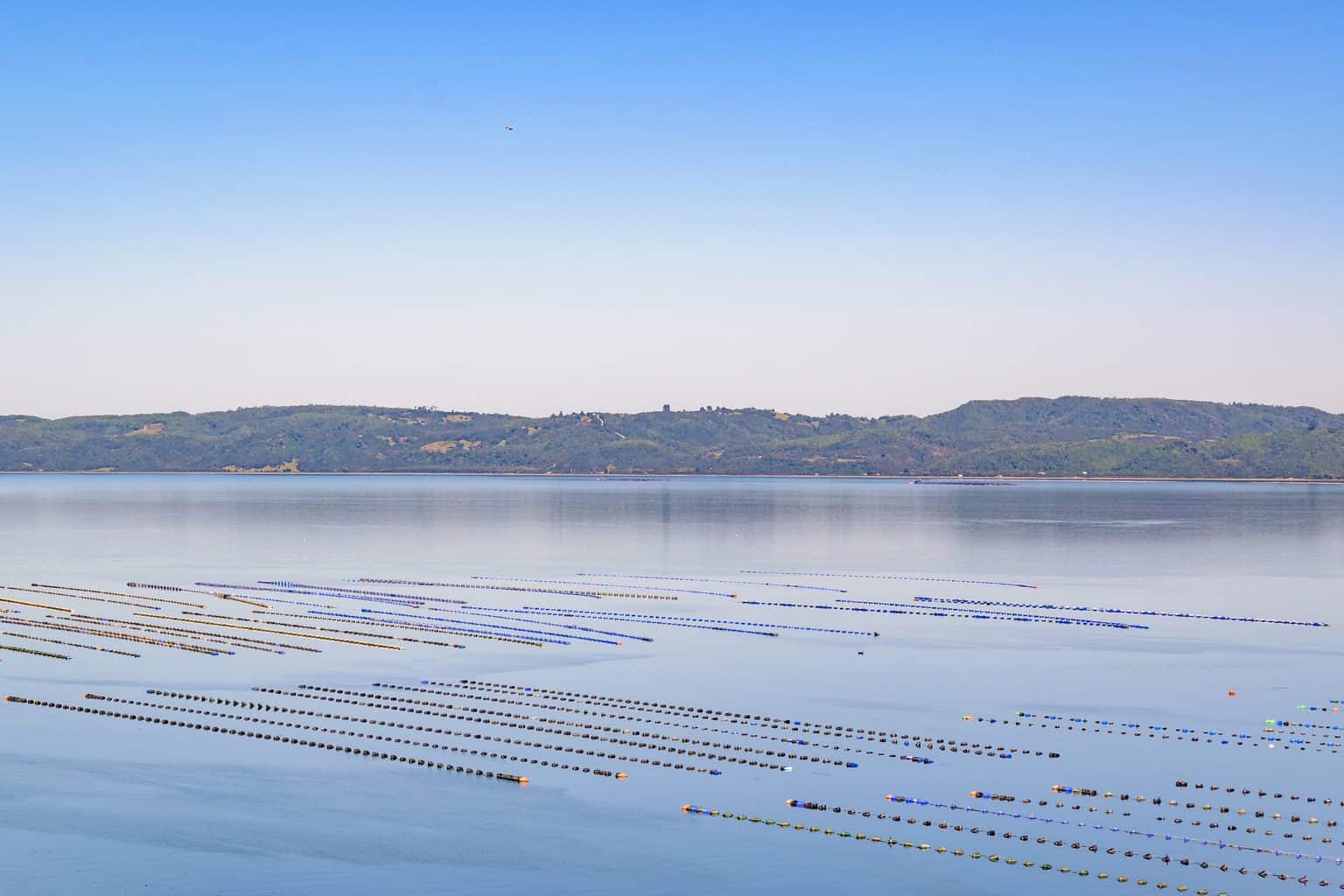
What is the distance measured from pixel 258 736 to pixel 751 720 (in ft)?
35.4

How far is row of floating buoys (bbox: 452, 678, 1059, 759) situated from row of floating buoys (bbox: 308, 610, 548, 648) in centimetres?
838

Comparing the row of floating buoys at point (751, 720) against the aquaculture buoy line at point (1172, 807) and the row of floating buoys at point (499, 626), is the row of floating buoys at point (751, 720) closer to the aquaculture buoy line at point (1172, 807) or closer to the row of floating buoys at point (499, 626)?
the aquaculture buoy line at point (1172, 807)

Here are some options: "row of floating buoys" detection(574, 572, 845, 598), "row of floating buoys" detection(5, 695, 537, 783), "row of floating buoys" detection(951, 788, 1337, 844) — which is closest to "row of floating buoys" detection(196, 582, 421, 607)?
"row of floating buoys" detection(574, 572, 845, 598)

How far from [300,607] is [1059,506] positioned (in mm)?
130204

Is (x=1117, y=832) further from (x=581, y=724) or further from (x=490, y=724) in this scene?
(x=490, y=724)

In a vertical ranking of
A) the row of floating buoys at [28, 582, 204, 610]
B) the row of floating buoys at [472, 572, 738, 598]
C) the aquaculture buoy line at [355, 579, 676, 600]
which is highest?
the row of floating buoys at [472, 572, 738, 598]

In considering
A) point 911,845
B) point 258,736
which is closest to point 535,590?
point 258,736

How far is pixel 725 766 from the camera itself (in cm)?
2762

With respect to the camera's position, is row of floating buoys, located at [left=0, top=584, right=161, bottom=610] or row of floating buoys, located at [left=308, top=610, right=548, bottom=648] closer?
row of floating buoys, located at [left=308, top=610, right=548, bottom=648]

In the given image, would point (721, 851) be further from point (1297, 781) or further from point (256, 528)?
point (256, 528)

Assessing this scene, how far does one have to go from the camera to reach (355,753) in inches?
1132

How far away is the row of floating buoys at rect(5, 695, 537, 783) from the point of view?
27531 mm

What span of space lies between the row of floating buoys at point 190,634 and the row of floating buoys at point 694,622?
11747 millimetres

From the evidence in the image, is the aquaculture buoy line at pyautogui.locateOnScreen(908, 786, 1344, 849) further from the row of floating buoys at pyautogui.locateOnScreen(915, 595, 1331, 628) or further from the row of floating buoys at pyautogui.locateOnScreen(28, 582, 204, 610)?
the row of floating buoys at pyautogui.locateOnScreen(28, 582, 204, 610)
